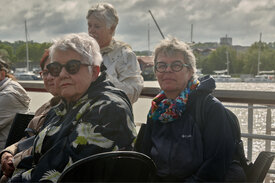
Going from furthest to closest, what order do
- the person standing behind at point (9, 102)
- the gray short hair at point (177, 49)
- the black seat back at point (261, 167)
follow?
the person standing behind at point (9, 102) < the gray short hair at point (177, 49) < the black seat back at point (261, 167)

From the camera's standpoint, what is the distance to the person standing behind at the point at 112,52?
10.4 ft

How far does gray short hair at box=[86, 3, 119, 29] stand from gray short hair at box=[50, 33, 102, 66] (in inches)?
39.5

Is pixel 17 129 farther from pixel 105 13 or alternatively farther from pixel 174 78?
pixel 174 78

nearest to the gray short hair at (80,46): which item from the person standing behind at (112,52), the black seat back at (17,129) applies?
the person standing behind at (112,52)

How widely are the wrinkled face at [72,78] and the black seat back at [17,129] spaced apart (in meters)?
1.01

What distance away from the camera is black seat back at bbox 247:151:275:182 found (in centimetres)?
199

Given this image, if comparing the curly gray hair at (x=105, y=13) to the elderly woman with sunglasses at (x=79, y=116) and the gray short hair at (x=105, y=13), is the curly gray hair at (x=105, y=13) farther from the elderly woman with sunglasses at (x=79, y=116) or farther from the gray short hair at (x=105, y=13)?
the elderly woman with sunglasses at (x=79, y=116)

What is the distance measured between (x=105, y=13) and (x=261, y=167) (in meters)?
1.83

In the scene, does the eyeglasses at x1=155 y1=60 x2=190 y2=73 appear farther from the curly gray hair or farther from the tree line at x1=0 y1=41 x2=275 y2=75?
the tree line at x1=0 y1=41 x2=275 y2=75

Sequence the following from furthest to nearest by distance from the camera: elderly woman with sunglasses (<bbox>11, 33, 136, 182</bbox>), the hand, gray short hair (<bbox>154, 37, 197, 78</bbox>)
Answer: gray short hair (<bbox>154, 37, 197, 78</bbox>)
the hand
elderly woman with sunglasses (<bbox>11, 33, 136, 182</bbox>)

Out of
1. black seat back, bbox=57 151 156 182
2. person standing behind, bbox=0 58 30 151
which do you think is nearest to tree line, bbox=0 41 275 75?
person standing behind, bbox=0 58 30 151

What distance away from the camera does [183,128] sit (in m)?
2.28

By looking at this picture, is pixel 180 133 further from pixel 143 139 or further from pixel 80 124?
pixel 80 124

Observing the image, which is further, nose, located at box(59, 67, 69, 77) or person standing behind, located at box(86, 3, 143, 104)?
person standing behind, located at box(86, 3, 143, 104)
